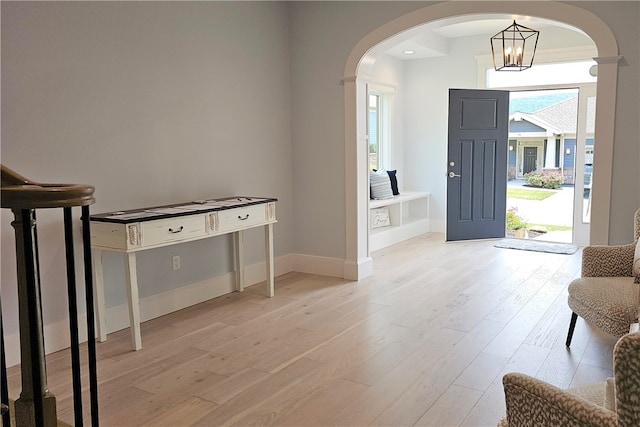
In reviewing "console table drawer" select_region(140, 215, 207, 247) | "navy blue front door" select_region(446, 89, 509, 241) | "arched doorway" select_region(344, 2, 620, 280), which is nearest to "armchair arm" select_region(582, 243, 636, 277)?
"arched doorway" select_region(344, 2, 620, 280)

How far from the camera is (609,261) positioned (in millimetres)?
3291

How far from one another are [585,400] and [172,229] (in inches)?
108

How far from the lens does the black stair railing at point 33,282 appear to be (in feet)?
4.37

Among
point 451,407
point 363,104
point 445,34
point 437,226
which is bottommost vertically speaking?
point 451,407

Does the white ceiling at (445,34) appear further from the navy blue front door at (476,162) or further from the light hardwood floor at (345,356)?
the light hardwood floor at (345,356)

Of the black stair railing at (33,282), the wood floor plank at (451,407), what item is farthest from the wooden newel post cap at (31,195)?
the wood floor plank at (451,407)

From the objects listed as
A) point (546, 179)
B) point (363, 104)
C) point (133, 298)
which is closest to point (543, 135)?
point (546, 179)

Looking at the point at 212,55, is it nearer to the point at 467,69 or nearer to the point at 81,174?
the point at 81,174

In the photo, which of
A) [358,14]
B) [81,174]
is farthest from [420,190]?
[81,174]

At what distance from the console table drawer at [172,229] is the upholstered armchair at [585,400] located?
241 centimetres

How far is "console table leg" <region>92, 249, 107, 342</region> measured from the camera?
3.41 meters

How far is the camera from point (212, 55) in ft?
14.3

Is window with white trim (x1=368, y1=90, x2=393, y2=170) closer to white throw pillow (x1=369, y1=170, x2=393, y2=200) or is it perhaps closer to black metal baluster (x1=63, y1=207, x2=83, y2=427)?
white throw pillow (x1=369, y1=170, x2=393, y2=200)

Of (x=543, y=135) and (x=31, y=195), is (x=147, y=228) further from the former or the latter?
(x=543, y=135)
